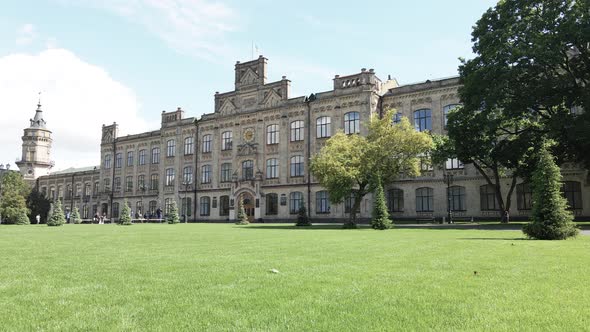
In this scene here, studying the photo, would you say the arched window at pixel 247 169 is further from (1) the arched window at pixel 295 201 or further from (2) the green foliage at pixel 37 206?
(2) the green foliage at pixel 37 206

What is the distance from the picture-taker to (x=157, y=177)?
66.0m

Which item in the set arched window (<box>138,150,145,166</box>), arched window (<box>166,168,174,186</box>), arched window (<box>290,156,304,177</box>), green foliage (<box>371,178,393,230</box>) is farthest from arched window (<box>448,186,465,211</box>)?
arched window (<box>138,150,145,166</box>)

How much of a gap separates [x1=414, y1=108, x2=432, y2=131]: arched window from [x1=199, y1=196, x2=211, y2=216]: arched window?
2836 cm

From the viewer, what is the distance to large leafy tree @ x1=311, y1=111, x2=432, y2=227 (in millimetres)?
32938

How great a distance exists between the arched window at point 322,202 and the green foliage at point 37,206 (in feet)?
158

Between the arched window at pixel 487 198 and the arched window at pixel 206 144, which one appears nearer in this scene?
the arched window at pixel 487 198

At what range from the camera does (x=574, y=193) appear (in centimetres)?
3856

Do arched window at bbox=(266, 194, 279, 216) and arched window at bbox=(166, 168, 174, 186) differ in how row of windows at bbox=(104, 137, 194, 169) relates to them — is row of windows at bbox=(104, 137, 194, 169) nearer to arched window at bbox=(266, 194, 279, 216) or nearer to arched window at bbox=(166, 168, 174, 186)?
arched window at bbox=(166, 168, 174, 186)

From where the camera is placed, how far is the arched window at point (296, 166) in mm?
51625

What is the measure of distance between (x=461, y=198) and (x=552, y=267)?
3525cm

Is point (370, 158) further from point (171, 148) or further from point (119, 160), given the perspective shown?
point (119, 160)

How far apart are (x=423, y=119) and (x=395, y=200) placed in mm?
8707

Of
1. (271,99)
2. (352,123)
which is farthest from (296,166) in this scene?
(271,99)

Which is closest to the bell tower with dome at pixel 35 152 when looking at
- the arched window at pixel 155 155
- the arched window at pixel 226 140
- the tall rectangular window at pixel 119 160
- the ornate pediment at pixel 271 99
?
the tall rectangular window at pixel 119 160
